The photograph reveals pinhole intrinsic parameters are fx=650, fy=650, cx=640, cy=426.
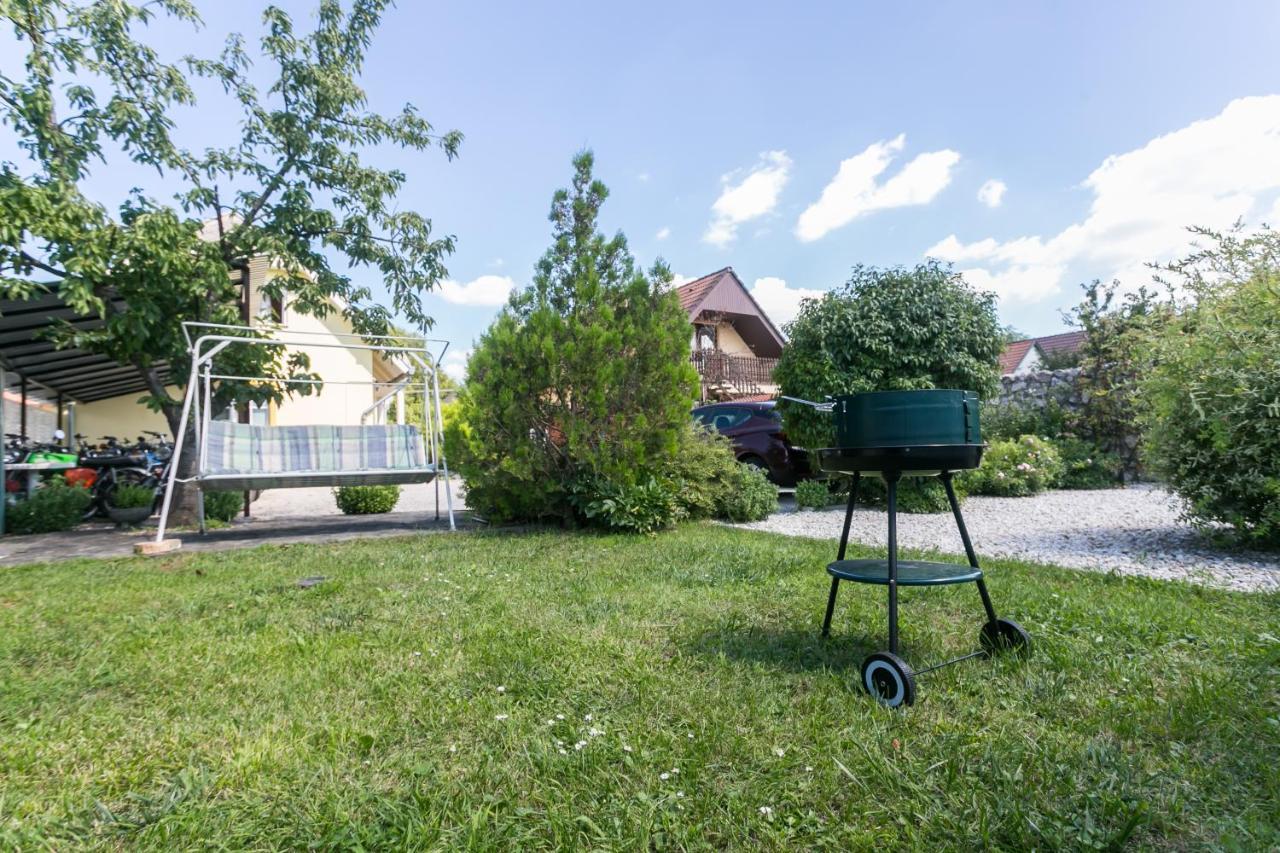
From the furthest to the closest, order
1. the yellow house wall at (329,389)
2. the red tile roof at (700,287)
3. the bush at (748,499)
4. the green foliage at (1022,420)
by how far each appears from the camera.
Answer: the red tile roof at (700,287) → the yellow house wall at (329,389) → the green foliage at (1022,420) → the bush at (748,499)

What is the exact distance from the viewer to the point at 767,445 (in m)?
9.45

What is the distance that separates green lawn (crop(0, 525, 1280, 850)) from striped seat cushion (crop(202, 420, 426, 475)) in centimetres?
336

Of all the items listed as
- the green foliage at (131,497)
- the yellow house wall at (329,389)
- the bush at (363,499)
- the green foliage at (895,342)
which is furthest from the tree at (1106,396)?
the yellow house wall at (329,389)

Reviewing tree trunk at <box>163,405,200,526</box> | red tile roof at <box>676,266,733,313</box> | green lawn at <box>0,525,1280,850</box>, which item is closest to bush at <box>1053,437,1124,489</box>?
green lawn at <box>0,525,1280,850</box>

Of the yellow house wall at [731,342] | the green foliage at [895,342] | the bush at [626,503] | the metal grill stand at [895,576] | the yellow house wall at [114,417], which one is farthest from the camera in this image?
the yellow house wall at [731,342]

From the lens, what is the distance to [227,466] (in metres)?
6.94

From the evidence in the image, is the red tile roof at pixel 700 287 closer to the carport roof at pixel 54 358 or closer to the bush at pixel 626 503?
the carport roof at pixel 54 358

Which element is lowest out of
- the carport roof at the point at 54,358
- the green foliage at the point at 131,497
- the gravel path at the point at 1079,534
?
the gravel path at the point at 1079,534

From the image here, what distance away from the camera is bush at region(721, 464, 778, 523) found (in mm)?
7652

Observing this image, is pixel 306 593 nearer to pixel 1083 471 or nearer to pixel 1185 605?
pixel 1185 605

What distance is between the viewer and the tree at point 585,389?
6.25 metres

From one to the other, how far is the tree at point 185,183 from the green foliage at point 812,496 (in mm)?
5534

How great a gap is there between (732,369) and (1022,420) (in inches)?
362

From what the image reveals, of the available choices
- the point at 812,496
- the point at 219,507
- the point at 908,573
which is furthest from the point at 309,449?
the point at 908,573
